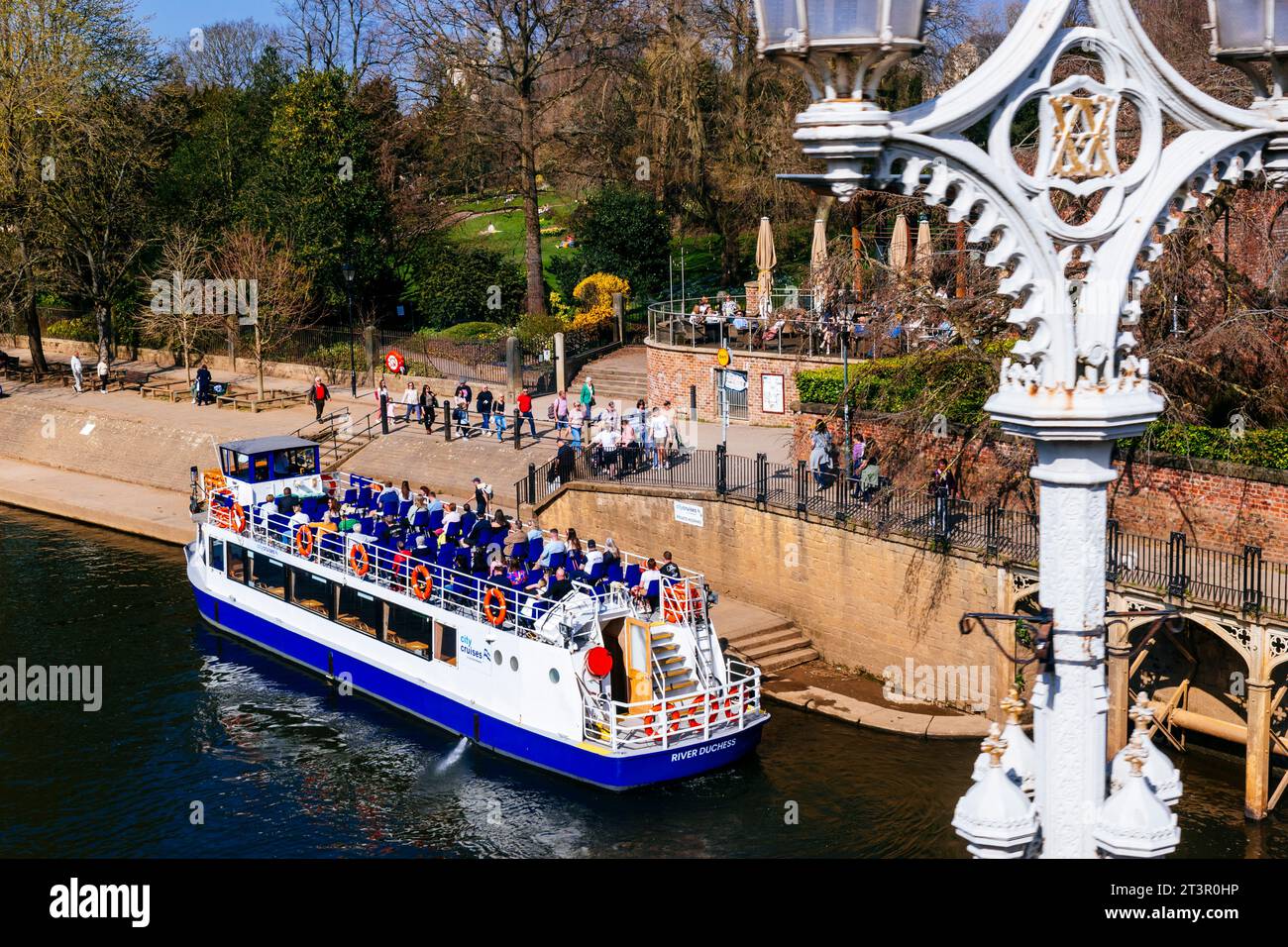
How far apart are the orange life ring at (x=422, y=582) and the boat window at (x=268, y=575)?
4839mm

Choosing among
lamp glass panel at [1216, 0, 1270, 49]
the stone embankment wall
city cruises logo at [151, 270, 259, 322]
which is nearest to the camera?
lamp glass panel at [1216, 0, 1270, 49]

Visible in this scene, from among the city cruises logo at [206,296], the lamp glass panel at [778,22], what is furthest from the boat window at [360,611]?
the lamp glass panel at [778,22]

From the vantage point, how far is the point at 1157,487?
2498cm

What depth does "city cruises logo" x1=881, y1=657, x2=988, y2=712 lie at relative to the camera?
25922 mm

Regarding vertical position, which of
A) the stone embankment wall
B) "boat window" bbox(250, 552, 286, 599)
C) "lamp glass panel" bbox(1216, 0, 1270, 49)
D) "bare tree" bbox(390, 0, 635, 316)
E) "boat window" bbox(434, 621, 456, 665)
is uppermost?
"bare tree" bbox(390, 0, 635, 316)

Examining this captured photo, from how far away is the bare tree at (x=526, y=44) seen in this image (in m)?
46.5

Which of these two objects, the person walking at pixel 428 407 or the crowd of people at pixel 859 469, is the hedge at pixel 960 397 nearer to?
the crowd of people at pixel 859 469

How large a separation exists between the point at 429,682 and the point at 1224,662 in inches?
513

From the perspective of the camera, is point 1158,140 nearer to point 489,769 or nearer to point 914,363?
point 489,769

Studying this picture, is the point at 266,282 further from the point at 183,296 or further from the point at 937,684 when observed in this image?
the point at 937,684

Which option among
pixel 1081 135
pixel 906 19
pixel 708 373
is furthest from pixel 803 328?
pixel 906 19

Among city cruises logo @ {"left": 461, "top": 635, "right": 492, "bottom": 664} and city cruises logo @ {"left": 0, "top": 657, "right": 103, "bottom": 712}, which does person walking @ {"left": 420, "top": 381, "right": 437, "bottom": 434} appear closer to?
city cruises logo @ {"left": 0, "top": 657, "right": 103, "bottom": 712}

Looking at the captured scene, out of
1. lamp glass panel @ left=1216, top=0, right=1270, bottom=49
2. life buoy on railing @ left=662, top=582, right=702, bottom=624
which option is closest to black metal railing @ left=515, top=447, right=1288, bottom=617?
life buoy on railing @ left=662, top=582, right=702, bottom=624

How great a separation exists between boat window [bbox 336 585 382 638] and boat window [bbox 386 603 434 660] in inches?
18.1
